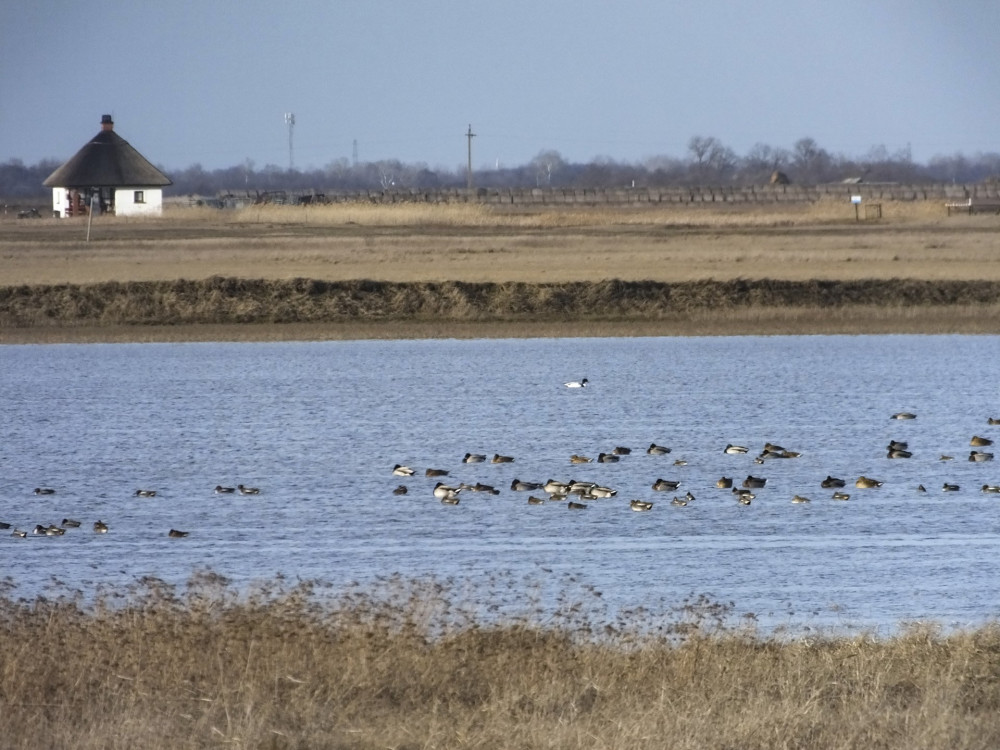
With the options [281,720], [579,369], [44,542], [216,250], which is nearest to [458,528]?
[44,542]

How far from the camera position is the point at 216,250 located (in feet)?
175

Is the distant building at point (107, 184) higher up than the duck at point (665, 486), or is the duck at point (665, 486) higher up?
the distant building at point (107, 184)

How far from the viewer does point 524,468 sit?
18.6m

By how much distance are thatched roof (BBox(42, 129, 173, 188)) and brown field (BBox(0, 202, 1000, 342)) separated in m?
18.5

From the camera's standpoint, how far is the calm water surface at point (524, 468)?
43.5ft

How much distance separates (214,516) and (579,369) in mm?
13480

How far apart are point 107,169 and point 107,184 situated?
1.78 m

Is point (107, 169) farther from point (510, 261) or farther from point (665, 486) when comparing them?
point (665, 486)

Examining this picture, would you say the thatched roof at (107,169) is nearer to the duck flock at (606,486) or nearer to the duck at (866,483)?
the duck flock at (606,486)

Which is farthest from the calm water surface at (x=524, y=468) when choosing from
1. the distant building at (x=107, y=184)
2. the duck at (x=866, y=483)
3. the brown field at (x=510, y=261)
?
the distant building at (x=107, y=184)

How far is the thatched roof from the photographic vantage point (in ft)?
321

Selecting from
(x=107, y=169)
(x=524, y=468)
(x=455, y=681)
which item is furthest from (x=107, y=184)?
(x=455, y=681)

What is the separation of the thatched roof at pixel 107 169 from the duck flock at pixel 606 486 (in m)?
83.0

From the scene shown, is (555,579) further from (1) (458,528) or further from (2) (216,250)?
(2) (216,250)
